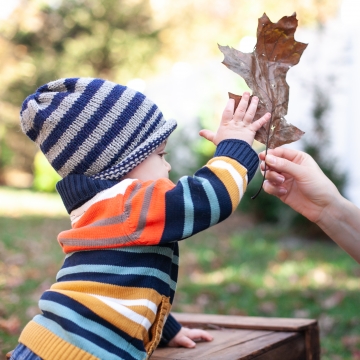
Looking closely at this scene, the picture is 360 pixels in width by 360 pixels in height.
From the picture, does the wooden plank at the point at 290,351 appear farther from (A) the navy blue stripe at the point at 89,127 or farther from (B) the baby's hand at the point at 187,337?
(A) the navy blue stripe at the point at 89,127

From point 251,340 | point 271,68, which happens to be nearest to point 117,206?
point 271,68

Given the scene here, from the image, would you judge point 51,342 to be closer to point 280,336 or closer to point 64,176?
point 64,176

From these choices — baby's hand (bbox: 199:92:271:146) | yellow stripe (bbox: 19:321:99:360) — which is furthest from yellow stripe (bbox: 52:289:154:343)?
baby's hand (bbox: 199:92:271:146)

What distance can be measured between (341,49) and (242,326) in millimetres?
7083

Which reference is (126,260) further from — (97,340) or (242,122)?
(242,122)

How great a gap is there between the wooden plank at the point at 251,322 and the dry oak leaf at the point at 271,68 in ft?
3.17

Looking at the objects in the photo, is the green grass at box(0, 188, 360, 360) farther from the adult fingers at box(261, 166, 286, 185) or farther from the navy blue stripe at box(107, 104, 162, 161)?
the adult fingers at box(261, 166, 286, 185)

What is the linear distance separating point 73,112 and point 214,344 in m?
1.13

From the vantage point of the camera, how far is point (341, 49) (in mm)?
8797

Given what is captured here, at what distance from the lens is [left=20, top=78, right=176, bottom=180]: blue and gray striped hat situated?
6.46ft

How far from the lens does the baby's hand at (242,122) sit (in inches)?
78.5

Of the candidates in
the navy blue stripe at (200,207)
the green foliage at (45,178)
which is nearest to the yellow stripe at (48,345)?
the navy blue stripe at (200,207)

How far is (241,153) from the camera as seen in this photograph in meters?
1.94

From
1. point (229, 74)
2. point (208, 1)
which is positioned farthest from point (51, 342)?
point (208, 1)
